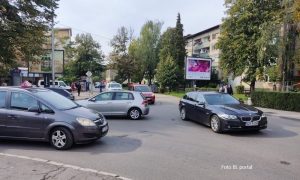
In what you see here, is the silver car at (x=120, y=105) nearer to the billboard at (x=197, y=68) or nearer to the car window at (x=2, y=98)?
the car window at (x=2, y=98)

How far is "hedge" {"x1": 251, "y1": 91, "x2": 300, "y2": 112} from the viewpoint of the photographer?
71.6 feet

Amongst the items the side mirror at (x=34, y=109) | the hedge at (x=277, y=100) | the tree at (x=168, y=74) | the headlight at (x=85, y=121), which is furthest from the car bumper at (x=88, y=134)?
the tree at (x=168, y=74)

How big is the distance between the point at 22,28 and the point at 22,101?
54.4 ft

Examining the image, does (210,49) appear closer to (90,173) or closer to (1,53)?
(1,53)

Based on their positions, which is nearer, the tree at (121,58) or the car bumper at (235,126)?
the car bumper at (235,126)

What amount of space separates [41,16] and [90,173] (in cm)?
2144

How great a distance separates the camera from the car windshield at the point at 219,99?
12.7m

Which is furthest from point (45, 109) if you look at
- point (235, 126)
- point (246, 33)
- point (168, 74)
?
point (168, 74)

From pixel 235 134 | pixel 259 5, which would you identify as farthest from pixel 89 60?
pixel 235 134

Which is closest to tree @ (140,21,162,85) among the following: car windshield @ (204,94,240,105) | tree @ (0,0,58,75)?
tree @ (0,0,58,75)

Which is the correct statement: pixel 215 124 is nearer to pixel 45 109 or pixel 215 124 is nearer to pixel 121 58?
pixel 45 109

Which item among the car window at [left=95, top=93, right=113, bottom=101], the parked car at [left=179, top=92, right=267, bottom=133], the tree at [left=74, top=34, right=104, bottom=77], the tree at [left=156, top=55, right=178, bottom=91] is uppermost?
the tree at [left=74, top=34, right=104, bottom=77]

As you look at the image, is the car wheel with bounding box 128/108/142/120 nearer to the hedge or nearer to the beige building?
the hedge

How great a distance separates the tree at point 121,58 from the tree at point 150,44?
361 cm
